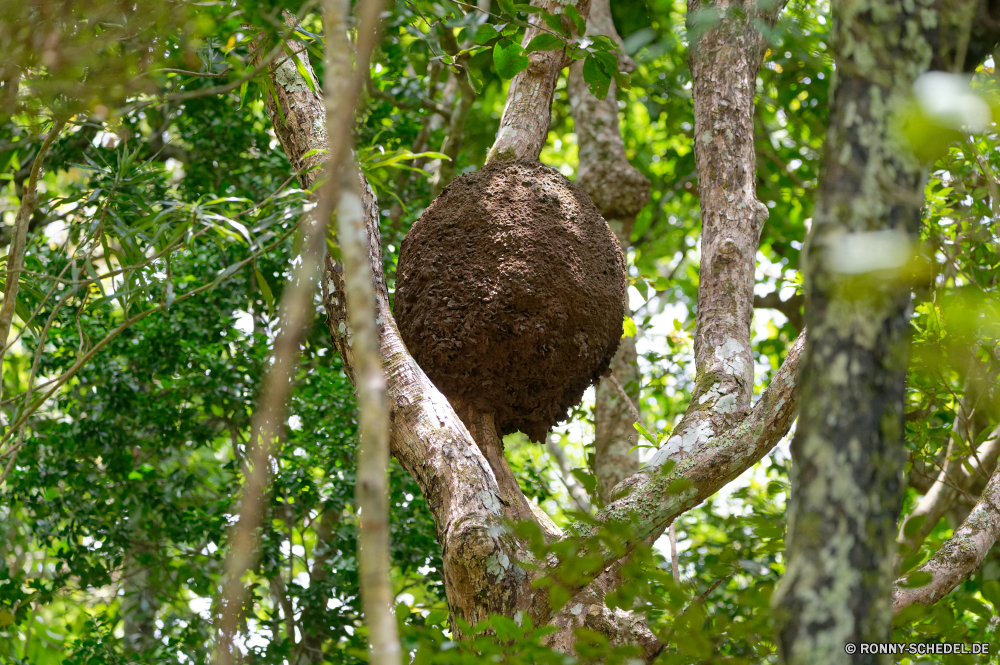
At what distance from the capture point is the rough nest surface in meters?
2.96

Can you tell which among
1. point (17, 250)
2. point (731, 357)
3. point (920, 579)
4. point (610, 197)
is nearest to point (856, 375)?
point (920, 579)

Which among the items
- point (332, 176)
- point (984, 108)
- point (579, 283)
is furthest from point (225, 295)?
point (984, 108)

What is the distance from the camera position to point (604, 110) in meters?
5.43

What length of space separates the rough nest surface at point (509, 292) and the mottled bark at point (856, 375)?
64.9 inches

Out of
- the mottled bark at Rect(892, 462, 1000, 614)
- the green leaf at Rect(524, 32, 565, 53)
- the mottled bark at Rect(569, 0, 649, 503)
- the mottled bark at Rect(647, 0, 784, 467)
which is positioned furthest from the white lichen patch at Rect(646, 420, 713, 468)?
the mottled bark at Rect(569, 0, 649, 503)

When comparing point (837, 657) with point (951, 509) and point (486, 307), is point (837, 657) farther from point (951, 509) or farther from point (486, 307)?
point (951, 509)

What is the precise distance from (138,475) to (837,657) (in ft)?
14.8

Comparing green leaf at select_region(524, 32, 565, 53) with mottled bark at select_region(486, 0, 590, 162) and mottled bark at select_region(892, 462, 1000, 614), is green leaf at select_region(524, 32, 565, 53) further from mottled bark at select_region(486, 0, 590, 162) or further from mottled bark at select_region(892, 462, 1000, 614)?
mottled bark at select_region(892, 462, 1000, 614)

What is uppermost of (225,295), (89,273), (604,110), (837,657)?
(604,110)

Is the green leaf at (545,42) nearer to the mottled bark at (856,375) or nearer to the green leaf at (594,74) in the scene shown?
the green leaf at (594,74)

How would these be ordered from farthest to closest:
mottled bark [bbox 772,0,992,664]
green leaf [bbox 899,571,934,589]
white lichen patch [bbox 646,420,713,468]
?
white lichen patch [bbox 646,420,713,468] < green leaf [bbox 899,571,934,589] < mottled bark [bbox 772,0,992,664]

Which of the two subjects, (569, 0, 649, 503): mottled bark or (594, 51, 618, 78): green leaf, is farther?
(569, 0, 649, 503): mottled bark

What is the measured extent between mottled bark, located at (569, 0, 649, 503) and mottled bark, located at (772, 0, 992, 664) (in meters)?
3.36

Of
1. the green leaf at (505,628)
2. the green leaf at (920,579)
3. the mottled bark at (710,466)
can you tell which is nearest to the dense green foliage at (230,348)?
the mottled bark at (710,466)
